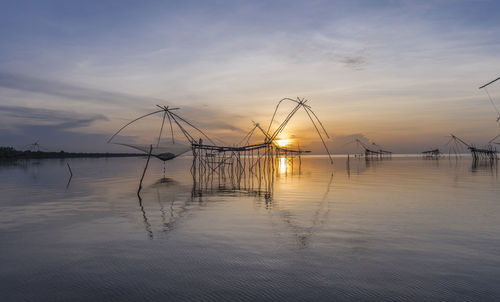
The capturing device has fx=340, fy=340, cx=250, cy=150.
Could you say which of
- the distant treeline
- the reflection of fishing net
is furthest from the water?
the distant treeline

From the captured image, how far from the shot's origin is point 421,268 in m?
5.56

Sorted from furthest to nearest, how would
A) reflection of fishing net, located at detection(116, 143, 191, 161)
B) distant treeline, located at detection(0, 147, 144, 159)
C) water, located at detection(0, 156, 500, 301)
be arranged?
1. distant treeline, located at detection(0, 147, 144, 159)
2. reflection of fishing net, located at detection(116, 143, 191, 161)
3. water, located at detection(0, 156, 500, 301)

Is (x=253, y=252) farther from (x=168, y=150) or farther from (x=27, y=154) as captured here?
(x=27, y=154)

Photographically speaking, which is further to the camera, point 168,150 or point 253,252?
point 168,150

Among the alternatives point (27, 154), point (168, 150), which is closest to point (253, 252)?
point (168, 150)

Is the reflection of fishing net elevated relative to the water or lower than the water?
elevated

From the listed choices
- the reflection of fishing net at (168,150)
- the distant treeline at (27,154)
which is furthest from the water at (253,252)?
the distant treeline at (27,154)

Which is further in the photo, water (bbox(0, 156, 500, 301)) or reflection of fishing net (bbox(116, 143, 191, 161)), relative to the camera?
reflection of fishing net (bbox(116, 143, 191, 161))

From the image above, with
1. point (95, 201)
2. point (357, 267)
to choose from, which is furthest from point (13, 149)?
point (357, 267)

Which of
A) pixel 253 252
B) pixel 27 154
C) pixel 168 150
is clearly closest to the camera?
pixel 253 252

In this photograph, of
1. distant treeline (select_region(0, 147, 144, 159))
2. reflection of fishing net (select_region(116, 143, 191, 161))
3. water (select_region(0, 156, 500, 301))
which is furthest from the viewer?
distant treeline (select_region(0, 147, 144, 159))

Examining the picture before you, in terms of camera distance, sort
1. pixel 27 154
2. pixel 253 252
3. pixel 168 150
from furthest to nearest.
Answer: pixel 27 154 < pixel 168 150 < pixel 253 252

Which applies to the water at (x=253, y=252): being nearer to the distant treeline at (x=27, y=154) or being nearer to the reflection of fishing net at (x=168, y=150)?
the reflection of fishing net at (x=168, y=150)

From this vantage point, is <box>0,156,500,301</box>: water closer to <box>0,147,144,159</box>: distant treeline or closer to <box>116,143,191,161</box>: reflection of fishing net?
<box>116,143,191,161</box>: reflection of fishing net
